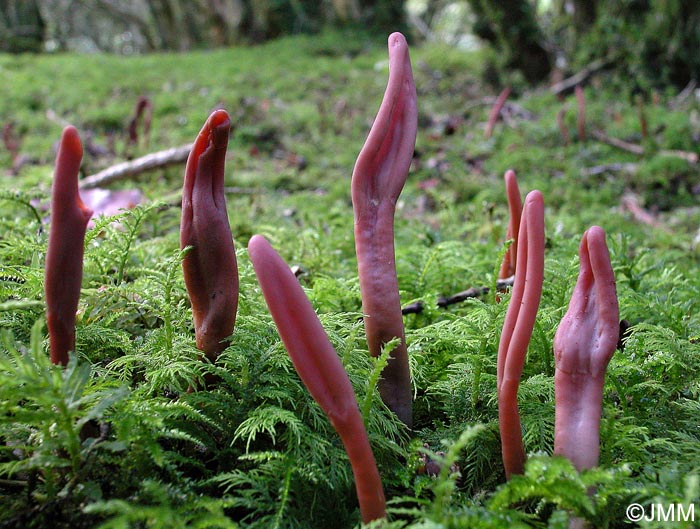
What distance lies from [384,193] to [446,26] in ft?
44.1

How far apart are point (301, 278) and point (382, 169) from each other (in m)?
0.87

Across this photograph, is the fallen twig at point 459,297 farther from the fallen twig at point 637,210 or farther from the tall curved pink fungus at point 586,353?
the fallen twig at point 637,210

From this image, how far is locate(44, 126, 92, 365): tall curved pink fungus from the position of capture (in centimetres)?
83

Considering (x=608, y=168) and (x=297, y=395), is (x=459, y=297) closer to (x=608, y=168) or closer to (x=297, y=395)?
(x=297, y=395)

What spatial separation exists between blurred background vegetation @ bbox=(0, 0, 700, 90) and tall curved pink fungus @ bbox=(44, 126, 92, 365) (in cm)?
591

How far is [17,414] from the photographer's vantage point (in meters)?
0.87

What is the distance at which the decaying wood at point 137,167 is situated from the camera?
308 cm

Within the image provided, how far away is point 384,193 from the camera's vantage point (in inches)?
43.1

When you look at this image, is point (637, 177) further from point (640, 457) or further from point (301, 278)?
point (640, 457)

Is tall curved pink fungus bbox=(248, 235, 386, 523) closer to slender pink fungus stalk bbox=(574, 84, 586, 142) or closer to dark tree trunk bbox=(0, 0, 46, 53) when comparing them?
slender pink fungus stalk bbox=(574, 84, 586, 142)

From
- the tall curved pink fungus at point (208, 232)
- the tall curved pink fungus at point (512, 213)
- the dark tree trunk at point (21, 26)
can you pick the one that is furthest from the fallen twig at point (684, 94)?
the dark tree trunk at point (21, 26)

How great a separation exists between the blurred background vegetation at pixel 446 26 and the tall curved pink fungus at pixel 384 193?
17.6 ft

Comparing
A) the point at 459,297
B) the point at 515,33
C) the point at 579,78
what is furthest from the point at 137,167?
the point at 579,78

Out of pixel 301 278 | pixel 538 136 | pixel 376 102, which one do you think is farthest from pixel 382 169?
pixel 376 102
